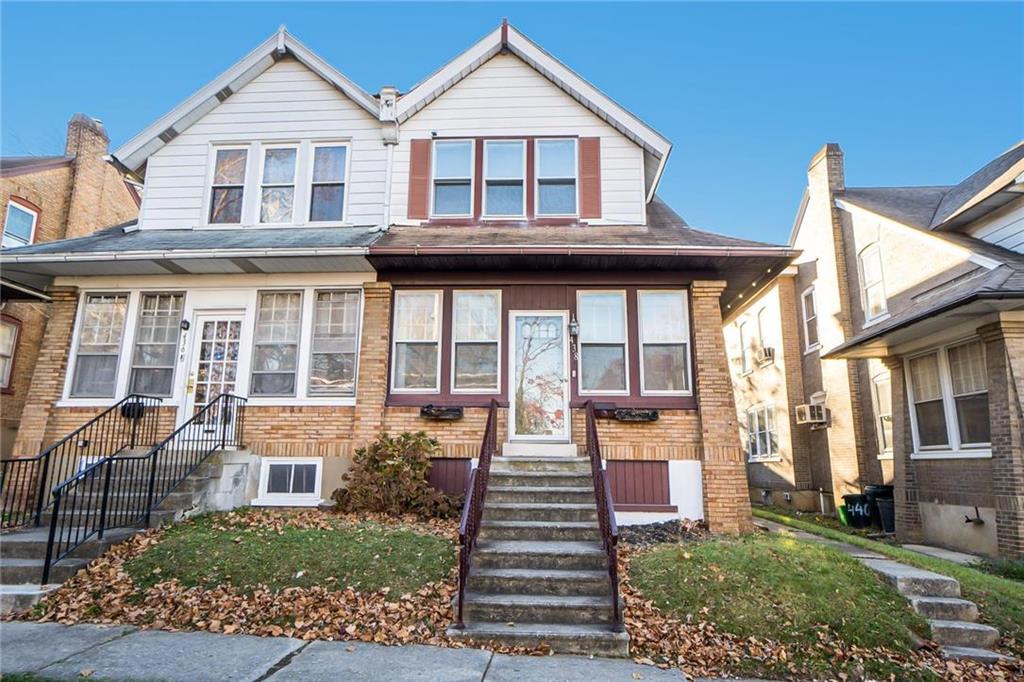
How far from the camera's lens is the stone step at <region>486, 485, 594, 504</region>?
6.99 meters

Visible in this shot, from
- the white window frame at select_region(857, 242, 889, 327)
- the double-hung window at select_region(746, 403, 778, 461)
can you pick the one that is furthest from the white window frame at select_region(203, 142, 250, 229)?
the double-hung window at select_region(746, 403, 778, 461)

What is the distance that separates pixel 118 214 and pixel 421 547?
18414 mm

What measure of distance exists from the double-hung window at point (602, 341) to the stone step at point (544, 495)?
213 cm

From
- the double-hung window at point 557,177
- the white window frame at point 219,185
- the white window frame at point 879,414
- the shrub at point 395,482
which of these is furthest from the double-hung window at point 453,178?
the white window frame at point 879,414

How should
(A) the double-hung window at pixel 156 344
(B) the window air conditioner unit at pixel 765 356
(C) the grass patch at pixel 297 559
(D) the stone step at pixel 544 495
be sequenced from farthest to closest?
(B) the window air conditioner unit at pixel 765 356
(A) the double-hung window at pixel 156 344
(D) the stone step at pixel 544 495
(C) the grass patch at pixel 297 559

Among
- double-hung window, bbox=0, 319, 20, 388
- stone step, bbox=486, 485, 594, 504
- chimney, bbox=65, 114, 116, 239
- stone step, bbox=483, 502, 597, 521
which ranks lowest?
stone step, bbox=483, 502, 597, 521

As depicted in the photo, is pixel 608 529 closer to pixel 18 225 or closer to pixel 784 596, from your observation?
pixel 784 596

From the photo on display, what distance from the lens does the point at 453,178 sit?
398 inches

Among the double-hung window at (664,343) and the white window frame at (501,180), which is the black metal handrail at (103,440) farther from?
the double-hung window at (664,343)

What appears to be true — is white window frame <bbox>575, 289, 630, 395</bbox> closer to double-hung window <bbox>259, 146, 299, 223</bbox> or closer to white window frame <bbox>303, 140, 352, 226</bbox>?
white window frame <bbox>303, 140, 352, 226</bbox>

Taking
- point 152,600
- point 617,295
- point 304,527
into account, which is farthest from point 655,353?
point 152,600

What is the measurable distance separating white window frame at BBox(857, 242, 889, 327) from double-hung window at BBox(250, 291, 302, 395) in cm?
1218

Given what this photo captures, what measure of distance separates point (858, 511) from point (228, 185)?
14553 mm

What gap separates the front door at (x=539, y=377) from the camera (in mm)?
8750
